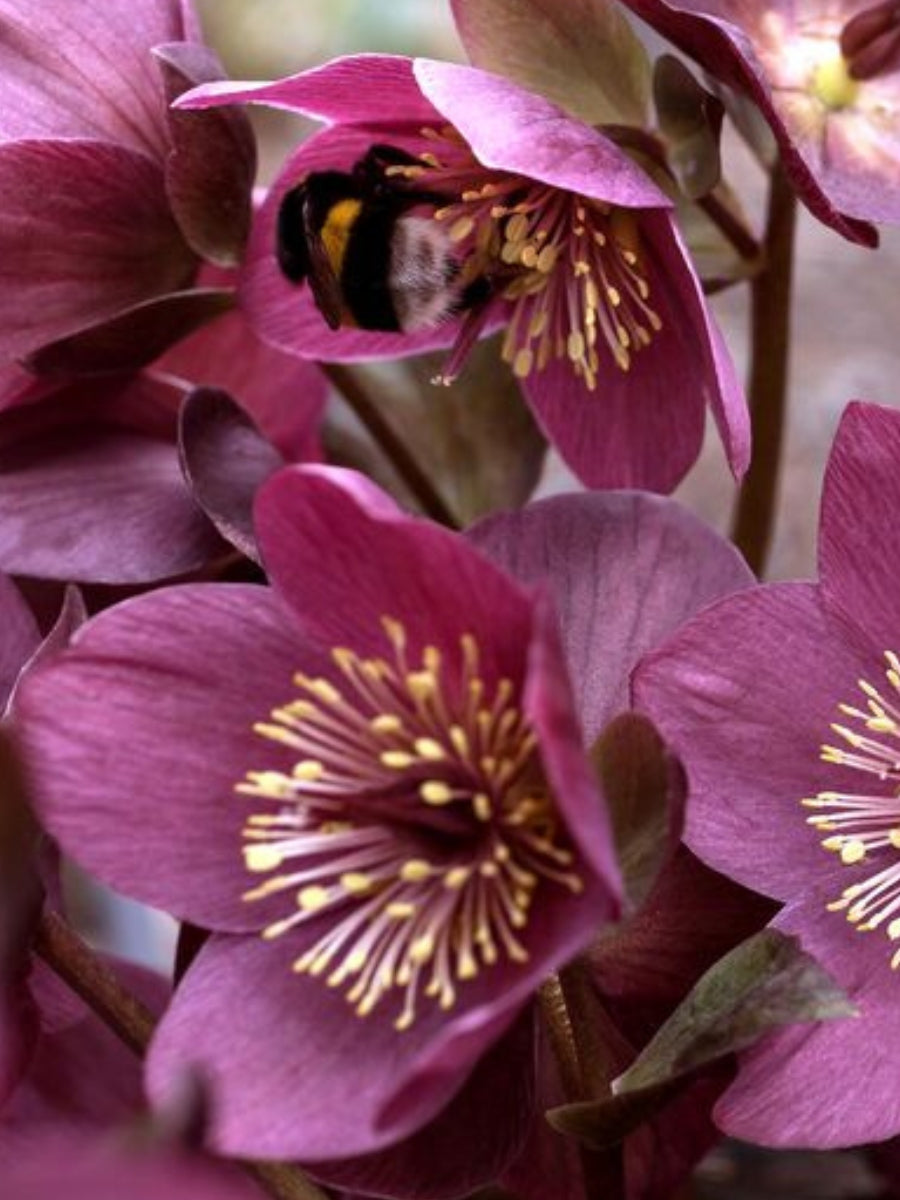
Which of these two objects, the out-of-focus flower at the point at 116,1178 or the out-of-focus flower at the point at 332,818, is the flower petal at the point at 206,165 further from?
the out-of-focus flower at the point at 116,1178

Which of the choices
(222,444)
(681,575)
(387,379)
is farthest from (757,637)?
(387,379)

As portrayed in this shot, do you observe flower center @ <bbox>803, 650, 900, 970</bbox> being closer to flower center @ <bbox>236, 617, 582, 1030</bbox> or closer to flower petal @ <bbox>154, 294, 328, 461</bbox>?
flower center @ <bbox>236, 617, 582, 1030</bbox>

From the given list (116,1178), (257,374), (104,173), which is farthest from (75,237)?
(116,1178)

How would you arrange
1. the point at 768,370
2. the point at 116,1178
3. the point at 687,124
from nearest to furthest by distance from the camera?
the point at 116,1178 → the point at 687,124 → the point at 768,370

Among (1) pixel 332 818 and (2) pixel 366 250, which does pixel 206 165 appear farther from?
(1) pixel 332 818

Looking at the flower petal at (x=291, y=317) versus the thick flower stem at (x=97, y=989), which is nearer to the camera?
the thick flower stem at (x=97, y=989)

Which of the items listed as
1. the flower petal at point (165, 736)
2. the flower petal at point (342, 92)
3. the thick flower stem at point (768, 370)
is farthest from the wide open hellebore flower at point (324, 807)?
the thick flower stem at point (768, 370)
